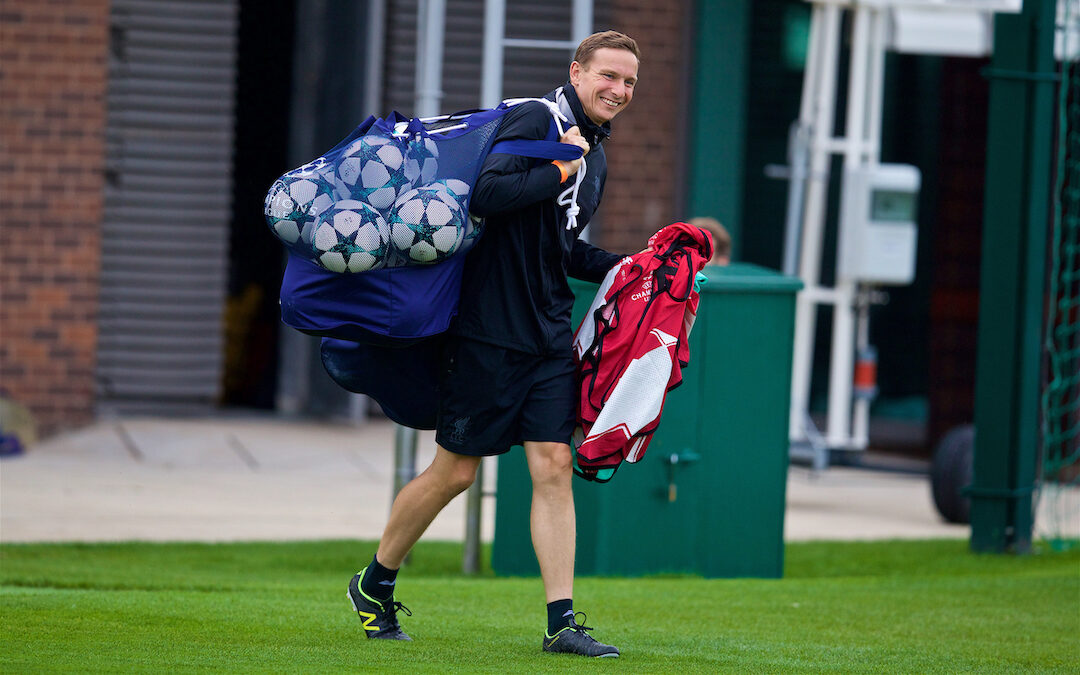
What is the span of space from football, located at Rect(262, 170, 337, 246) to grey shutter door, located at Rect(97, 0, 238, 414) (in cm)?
658

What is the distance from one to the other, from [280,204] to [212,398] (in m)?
6.89

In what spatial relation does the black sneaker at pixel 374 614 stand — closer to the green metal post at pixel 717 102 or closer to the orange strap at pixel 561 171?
the orange strap at pixel 561 171

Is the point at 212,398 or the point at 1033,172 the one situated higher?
the point at 1033,172

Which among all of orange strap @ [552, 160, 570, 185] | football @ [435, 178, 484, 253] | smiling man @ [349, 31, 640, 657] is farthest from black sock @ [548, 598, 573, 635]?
orange strap @ [552, 160, 570, 185]

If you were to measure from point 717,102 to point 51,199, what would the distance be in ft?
15.1

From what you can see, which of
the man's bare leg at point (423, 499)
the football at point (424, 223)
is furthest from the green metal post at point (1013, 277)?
the football at point (424, 223)

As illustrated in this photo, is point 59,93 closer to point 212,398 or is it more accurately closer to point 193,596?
point 212,398

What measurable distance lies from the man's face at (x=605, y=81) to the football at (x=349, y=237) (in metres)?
0.75

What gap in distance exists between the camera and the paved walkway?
24.3ft

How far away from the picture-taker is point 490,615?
16.8ft

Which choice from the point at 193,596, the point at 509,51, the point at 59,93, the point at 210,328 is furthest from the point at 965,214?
the point at 193,596

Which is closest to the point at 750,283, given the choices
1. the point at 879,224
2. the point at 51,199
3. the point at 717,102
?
the point at 879,224

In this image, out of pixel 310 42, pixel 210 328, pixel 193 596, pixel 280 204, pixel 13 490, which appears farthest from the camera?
pixel 310 42

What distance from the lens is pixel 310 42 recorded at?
1140 cm
